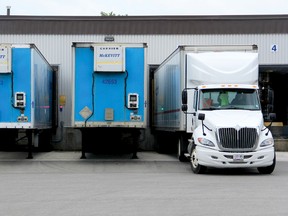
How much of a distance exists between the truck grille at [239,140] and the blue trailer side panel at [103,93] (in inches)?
176

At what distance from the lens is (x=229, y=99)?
16.1 m

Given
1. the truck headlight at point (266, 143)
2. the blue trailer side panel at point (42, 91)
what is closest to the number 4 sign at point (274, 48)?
the blue trailer side panel at point (42, 91)

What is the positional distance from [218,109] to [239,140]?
1631 mm

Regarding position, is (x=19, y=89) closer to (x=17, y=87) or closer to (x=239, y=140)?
(x=17, y=87)

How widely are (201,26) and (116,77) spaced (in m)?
9.64

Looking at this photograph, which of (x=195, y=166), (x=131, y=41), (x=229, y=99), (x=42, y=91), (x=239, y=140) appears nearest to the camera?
(x=239, y=140)

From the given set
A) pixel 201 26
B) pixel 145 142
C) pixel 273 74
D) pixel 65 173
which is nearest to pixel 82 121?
pixel 65 173

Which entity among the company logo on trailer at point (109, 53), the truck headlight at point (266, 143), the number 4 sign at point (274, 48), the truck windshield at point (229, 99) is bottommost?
the truck headlight at point (266, 143)

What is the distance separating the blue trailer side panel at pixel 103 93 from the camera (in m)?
18.3

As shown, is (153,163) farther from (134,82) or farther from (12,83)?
(12,83)

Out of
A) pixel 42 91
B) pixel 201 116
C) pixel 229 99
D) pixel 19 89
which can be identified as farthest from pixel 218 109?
pixel 42 91

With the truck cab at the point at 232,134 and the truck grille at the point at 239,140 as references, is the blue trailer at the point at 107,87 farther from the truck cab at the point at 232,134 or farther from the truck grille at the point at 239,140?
the truck grille at the point at 239,140

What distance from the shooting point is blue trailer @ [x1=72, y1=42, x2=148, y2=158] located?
18281 mm

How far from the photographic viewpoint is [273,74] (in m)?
32.9
